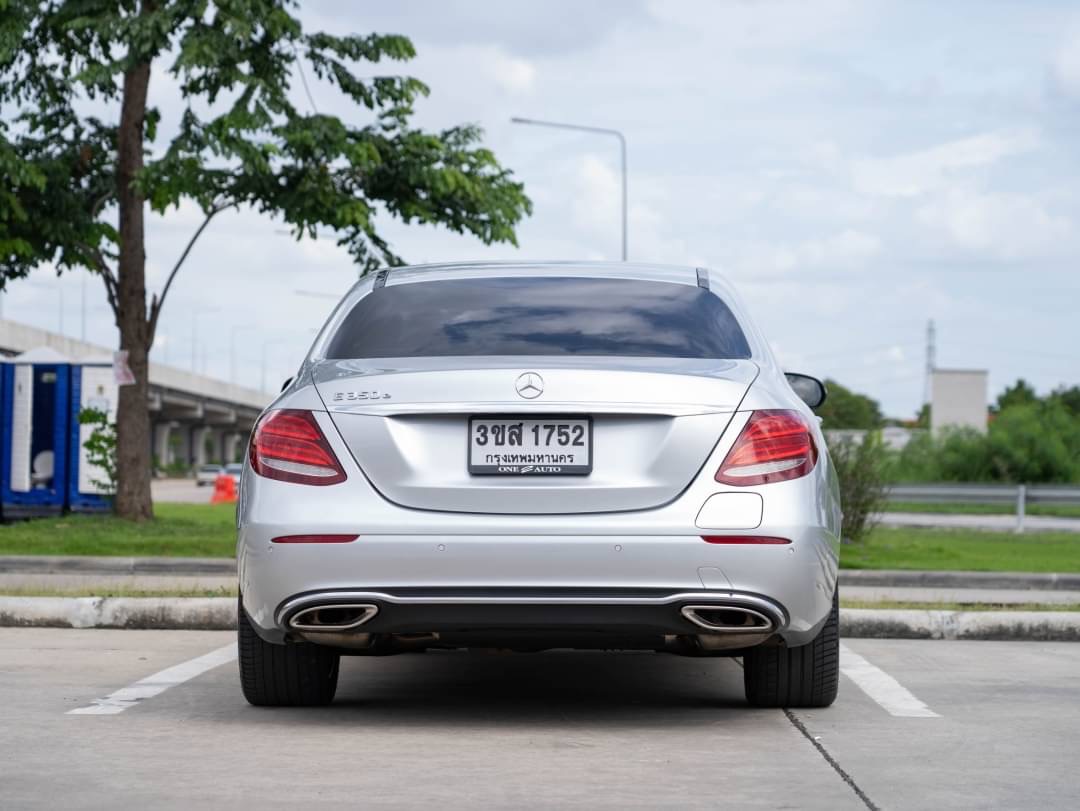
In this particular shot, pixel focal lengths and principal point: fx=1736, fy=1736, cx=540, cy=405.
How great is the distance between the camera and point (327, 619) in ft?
18.5

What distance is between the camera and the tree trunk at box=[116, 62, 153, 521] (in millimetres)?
21250

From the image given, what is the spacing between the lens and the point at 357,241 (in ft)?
72.3

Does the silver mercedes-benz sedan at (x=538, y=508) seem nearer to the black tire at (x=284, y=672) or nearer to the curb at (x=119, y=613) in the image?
the black tire at (x=284, y=672)

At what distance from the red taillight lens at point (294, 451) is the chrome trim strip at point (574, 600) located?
38 cm

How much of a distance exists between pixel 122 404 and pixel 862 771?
57.8 ft

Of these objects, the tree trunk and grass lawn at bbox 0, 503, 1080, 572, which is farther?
the tree trunk

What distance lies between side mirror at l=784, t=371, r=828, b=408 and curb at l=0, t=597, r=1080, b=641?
2.83 metres

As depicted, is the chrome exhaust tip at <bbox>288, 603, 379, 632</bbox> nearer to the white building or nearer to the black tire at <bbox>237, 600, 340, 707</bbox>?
the black tire at <bbox>237, 600, 340, 707</bbox>

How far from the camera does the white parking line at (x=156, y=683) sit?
6.32 m

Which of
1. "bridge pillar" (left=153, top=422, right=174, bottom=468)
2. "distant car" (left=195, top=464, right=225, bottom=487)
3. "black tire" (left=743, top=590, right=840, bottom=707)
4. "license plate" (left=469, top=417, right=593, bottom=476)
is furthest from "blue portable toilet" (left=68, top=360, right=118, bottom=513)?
"bridge pillar" (left=153, top=422, right=174, bottom=468)

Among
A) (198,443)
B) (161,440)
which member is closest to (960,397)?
(161,440)

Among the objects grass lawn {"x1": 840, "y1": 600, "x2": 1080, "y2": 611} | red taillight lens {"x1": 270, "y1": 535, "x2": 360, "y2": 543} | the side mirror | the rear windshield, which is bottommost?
grass lawn {"x1": 840, "y1": 600, "x2": 1080, "y2": 611}

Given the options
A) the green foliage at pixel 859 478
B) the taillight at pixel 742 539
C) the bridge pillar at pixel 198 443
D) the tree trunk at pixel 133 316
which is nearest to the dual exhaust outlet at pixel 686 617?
the taillight at pixel 742 539

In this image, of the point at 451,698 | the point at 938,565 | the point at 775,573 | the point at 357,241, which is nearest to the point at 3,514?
the point at 357,241
